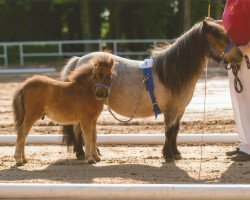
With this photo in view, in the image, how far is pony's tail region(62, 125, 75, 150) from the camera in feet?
27.5

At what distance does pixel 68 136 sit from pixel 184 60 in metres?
1.88

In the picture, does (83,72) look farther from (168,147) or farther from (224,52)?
(224,52)

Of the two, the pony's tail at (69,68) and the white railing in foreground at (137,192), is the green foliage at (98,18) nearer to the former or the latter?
the pony's tail at (69,68)

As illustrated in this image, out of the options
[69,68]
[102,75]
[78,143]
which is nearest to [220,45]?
[102,75]

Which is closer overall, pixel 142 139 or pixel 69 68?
pixel 69 68

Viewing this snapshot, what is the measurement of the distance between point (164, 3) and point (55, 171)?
2739 centimetres

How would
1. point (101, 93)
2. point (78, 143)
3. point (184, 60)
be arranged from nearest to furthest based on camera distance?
point (101, 93), point (184, 60), point (78, 143)

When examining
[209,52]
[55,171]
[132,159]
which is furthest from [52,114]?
[209,52]

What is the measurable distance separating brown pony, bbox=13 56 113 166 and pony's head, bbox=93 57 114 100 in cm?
13

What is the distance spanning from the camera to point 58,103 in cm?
773

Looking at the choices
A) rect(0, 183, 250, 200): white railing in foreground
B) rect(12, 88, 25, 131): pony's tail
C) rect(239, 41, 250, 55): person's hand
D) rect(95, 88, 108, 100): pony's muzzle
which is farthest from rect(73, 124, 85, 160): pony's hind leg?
rect(0, 183, 250, 200): white railing in foreground

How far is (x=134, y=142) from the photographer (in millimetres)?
9141

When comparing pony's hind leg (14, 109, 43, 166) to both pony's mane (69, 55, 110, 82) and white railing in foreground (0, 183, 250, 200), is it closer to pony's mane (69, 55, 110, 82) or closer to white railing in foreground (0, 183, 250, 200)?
pony's mane (69, 55, 110, 82)

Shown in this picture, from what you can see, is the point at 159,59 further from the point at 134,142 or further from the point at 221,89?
the point at 221,89
